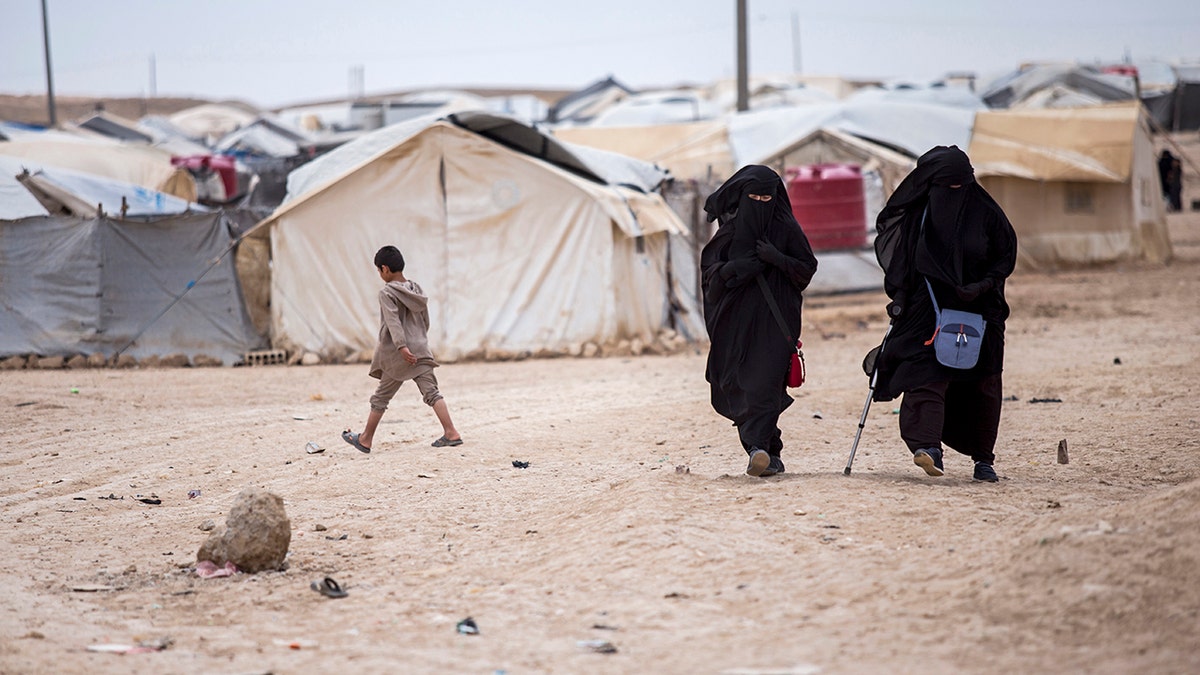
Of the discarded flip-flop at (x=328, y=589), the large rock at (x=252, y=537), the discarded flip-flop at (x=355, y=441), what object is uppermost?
the large rock at (x=252, y=537)

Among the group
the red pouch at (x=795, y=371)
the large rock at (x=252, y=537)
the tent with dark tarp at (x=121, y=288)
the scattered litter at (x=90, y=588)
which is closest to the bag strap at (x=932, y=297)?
the red pouch at (x=795, y=371)

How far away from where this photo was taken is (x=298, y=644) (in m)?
3.77

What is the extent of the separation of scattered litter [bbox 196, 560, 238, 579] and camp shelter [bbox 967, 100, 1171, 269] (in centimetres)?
1705

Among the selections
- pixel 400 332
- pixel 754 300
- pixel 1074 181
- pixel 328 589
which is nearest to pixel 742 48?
pixel 1074 181

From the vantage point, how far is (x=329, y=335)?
1304 cm

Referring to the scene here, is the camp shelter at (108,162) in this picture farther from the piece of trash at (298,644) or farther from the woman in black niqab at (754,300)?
the piece of trash at (298,644)

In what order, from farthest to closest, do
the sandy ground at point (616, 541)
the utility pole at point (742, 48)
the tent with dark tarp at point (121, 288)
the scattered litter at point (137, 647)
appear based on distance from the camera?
the utility pole at point (742, 48) < the tent with dark tarp at point (121, 288) < the scattered litter at point (137, 647) < the sandy ground at point (616, 541)

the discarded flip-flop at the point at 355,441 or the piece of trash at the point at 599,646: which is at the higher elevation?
the piece of trash at the point at 599,646

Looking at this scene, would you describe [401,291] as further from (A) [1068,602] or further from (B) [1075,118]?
(B) [1075,118]

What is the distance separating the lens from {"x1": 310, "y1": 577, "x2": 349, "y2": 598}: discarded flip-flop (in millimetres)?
4383

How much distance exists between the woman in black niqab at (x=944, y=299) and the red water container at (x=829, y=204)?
438 inches

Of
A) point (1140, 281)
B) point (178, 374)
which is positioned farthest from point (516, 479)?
point (1140, 281)

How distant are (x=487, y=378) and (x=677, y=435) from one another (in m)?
3.99

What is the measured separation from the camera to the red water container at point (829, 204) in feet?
54.9
